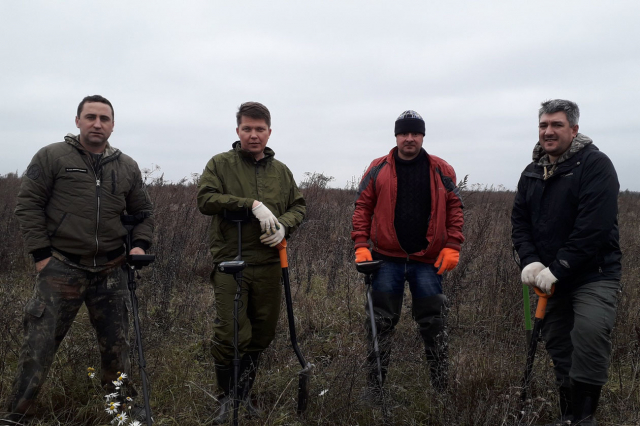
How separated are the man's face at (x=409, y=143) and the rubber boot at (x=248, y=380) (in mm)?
1905

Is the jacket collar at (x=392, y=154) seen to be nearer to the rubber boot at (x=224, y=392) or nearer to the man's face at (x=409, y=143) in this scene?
the man's face at (x=409, y=143)

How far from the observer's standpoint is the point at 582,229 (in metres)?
2.73

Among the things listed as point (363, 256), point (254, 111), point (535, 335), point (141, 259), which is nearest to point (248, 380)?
point (141, 259)

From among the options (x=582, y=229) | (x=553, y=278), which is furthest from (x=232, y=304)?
(x=582, y=229)

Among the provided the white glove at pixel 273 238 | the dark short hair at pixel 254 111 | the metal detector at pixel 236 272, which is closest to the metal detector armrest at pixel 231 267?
the metal detector at pixel 236 272

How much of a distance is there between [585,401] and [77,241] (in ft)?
11.1

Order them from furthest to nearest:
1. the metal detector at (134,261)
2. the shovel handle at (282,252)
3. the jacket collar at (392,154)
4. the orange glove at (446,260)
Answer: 1. the jacket collar at (392,154)
2. the orange glove at (446,260)
3. the shovel handle at (282,252)
4. the metal detector at (134,261)

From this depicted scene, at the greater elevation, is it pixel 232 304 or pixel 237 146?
pixel 237 146

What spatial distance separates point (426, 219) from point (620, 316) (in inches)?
99.6

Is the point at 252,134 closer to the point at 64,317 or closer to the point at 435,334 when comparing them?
the point at 64,317

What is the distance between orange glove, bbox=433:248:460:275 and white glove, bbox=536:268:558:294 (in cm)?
59

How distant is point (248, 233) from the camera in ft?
10.0

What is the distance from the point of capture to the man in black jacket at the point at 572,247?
2.71 m

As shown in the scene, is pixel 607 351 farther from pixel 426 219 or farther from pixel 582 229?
pixel 426 219
